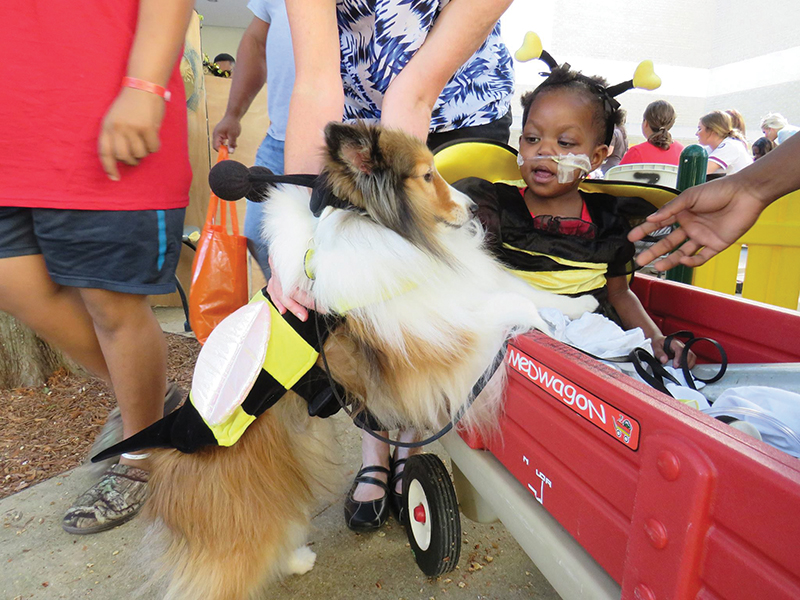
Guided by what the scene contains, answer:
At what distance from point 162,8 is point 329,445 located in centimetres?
154

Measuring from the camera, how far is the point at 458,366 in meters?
1.36

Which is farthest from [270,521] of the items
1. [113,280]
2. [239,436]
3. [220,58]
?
[220,58]

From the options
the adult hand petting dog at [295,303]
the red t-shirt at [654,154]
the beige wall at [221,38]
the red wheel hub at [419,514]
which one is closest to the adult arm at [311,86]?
the adult hand petting dog at [295,303]

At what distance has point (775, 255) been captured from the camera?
261 cm

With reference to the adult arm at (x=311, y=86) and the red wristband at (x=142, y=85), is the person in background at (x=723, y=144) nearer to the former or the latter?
the adult arm at (x=311, y=86)

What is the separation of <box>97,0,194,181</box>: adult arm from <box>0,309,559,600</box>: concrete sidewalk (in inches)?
48.1

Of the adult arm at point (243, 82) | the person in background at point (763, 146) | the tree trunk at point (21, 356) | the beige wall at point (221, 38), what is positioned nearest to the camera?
the adult arm at point (243, 82)

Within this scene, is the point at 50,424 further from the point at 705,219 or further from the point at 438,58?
the point at 705,219

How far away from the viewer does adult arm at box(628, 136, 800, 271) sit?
1.35 m

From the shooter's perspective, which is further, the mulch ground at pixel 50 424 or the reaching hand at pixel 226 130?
the reaching hand at pixel 226 130

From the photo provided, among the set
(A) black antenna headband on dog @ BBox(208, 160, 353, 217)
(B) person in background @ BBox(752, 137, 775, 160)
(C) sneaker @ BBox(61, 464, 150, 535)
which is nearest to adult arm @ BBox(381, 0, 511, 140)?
(A) black antenna headband on dog @ BBox(208, 160, 353, 217)

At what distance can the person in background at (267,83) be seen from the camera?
2.25 metres

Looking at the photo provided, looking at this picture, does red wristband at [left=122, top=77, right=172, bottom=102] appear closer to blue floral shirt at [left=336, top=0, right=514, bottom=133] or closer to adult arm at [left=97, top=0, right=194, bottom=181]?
adult arm at [left=97, top=0, right=194, bottom=181]

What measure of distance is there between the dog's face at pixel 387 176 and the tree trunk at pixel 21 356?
2898 mm
